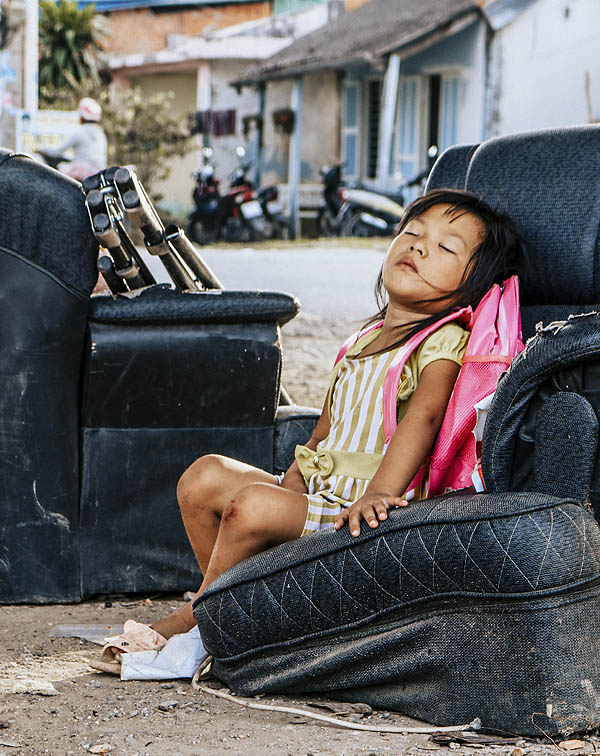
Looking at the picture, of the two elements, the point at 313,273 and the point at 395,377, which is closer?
the point at 395,377

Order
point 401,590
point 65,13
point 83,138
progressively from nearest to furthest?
point 401,590 < point 83,138 < point 65,13

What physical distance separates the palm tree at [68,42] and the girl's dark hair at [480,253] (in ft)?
81.0

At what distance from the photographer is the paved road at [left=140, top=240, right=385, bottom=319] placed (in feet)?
30.2

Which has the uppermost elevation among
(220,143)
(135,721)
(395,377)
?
(220,143)

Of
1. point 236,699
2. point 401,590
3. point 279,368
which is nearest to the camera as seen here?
point 401,590

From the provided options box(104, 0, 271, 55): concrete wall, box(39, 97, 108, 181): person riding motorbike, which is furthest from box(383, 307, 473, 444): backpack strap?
box(104, 0, 271, 55): concrete wall

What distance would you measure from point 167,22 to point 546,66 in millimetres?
14408

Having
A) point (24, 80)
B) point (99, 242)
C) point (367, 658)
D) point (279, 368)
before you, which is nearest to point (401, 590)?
point (367, 658)

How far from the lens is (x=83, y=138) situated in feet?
40.3

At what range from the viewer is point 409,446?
8.63 feet

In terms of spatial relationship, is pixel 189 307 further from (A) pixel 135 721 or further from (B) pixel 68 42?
(B) pixel 68 42

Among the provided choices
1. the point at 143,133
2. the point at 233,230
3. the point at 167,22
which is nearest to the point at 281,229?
the point at 233,230

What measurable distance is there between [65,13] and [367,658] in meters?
26.5

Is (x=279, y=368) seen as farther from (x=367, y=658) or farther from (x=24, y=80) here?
(x=24, y=80)
